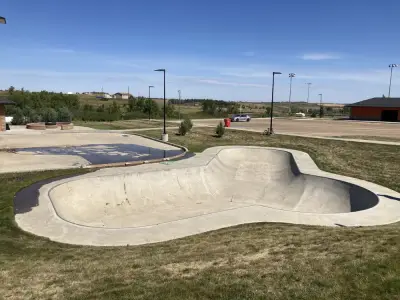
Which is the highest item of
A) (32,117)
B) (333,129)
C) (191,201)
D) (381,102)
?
(381,102)

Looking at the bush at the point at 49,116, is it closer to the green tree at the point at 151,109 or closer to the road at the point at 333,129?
the green tree at the point at 151,109

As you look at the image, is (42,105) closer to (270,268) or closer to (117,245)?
(117,245)

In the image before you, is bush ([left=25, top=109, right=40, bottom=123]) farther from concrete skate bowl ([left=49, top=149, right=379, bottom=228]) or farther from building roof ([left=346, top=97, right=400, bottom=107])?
building roof ([left=346, top=97, right=400, bottom=107])

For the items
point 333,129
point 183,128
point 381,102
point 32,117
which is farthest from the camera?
point 381,102

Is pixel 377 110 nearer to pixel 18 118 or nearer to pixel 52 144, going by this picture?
pixel 52 144

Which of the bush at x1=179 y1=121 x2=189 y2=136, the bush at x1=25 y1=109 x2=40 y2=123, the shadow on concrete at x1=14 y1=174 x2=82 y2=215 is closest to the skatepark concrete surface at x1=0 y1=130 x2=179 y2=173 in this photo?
the shadow on concrete at x1=14 y1=174 x2=82 y2=215

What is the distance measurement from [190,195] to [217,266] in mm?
10597

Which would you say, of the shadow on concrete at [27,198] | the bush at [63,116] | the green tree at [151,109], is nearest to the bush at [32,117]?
the bush at [63,116]

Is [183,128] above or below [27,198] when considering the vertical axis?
above

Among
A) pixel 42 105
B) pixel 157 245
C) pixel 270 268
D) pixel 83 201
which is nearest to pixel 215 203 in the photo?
pixel 83 201

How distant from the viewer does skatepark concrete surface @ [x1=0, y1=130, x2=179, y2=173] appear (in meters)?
19.0

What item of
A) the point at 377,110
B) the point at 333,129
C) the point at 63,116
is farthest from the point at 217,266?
the point at 377,110

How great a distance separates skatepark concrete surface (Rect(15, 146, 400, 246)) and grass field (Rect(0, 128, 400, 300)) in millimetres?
1073

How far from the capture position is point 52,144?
2756cm
